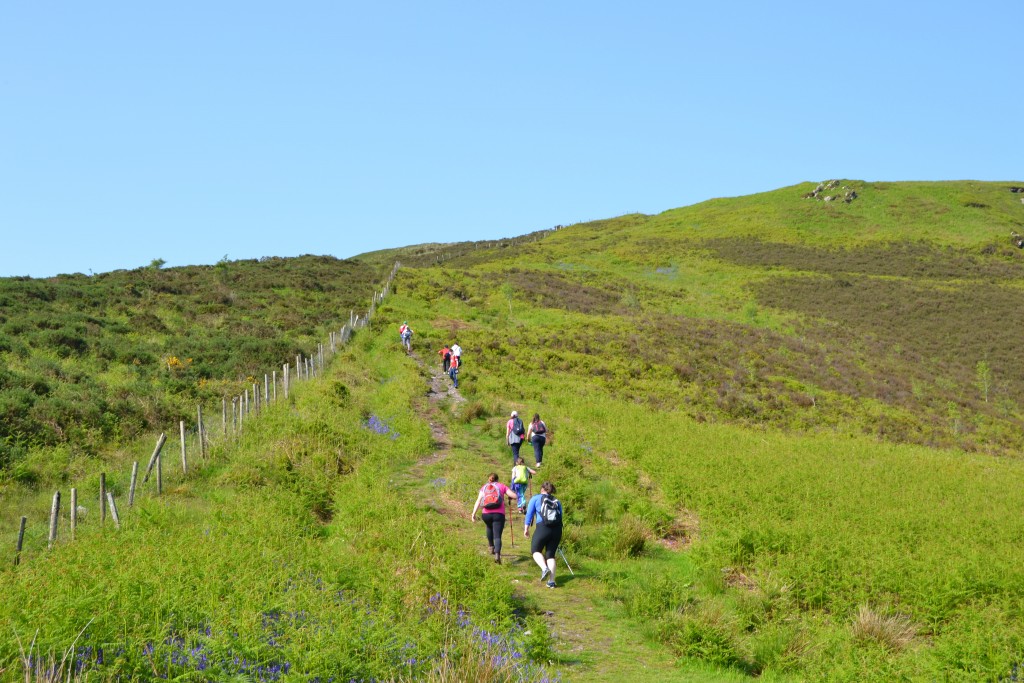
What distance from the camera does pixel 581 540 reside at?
13.1 m

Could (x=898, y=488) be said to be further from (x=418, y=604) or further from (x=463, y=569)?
(x=418, y=604)

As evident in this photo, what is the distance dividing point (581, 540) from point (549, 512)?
2.16 meters

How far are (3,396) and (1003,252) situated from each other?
9875 cm

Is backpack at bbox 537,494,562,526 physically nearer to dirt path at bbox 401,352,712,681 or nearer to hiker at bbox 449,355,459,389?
dirt path at bbox 401,352,712,681

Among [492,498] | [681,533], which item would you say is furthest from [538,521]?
[681,533]

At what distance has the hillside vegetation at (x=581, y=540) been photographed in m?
7.13

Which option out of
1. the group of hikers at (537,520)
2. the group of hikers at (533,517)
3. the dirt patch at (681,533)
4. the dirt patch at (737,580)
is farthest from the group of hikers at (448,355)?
the dirt patch at (737,580)

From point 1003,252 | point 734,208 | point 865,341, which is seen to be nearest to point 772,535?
point 865,341

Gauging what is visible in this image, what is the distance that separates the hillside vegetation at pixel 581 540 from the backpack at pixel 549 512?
3.23ft

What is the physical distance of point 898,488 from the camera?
53.9 feet

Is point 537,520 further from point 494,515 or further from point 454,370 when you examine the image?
point 454,370

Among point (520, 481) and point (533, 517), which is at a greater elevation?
point (520, 481)

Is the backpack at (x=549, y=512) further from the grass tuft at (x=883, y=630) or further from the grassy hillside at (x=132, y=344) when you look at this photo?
the grassy hillside at (x=132, y=344)

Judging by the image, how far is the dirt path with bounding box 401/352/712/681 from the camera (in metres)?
8.33
